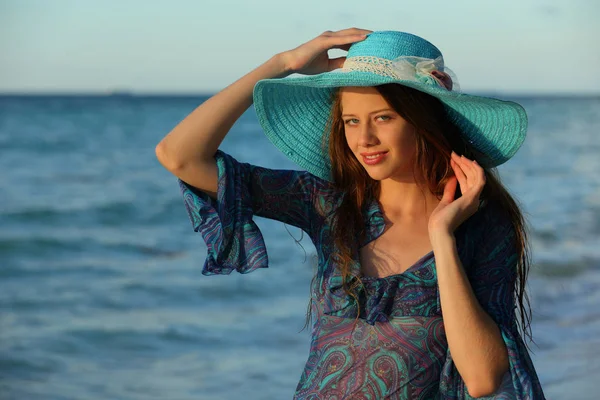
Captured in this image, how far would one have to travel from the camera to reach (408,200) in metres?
3.08

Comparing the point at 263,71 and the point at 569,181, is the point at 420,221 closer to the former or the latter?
the point at 263,71

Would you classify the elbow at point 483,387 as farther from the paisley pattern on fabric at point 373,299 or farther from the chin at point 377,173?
the chin at point 377,173

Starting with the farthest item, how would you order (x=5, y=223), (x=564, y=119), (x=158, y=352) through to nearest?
1. (x=564, y=119)
2. (x=5, y=223)
3. (x=158, y=352)

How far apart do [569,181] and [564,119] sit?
16397mm

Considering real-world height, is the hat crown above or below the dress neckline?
above

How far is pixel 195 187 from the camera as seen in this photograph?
9.68ft

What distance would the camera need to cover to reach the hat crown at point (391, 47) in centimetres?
294

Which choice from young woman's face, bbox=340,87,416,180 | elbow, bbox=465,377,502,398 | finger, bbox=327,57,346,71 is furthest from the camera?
finger, bbox=327,57,346,71

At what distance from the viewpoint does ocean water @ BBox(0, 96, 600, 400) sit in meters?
6.93

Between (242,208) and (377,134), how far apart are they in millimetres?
427

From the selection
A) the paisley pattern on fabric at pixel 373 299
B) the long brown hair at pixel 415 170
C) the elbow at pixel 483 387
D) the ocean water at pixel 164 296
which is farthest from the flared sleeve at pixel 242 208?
the elbow at pixel 483 387

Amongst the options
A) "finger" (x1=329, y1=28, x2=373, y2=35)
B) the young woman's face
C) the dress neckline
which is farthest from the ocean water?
"finger" (x1=329, y1=28, x2=373, y2=35)

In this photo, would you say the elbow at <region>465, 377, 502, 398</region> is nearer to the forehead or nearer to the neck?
the neck

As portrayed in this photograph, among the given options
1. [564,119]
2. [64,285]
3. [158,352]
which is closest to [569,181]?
[64,285]
